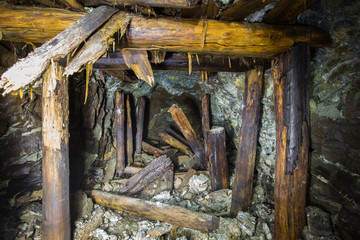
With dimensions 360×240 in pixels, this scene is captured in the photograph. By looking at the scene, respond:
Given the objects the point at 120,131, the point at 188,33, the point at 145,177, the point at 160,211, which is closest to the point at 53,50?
the point at 188,33

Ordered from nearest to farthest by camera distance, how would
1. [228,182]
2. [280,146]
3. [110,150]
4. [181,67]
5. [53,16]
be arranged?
1. [53,16]
2. [280,146]
3. [181,67]
4. [228,182]
5. [110,150]

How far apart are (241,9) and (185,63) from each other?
973 millimetres

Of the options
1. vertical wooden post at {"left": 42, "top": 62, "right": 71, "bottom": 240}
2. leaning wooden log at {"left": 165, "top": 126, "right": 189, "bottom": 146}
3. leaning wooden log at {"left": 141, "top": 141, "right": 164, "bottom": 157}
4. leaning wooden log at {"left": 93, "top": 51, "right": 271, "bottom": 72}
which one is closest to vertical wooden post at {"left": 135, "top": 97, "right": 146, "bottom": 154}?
leaning wooden log at {"left": 141, "top": 141, "right": 164, "bottom": 157}

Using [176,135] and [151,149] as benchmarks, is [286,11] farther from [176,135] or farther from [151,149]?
[151,149]

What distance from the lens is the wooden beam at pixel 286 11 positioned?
1.44m

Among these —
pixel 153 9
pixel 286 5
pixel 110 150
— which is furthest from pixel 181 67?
pixel 110 150

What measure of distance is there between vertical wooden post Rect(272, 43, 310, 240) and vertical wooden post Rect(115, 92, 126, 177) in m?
2.98

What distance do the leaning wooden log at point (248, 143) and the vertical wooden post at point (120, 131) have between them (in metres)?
2.41

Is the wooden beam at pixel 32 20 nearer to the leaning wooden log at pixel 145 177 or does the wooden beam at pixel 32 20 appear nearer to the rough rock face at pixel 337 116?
the rough rock face at pixel 337 116

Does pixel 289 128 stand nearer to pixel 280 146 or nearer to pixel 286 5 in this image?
pixel 280 146

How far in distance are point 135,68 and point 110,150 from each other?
2.92m

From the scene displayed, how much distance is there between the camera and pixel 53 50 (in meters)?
1.32

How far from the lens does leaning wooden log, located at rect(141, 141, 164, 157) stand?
171 inches

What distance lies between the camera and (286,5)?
147 cm
